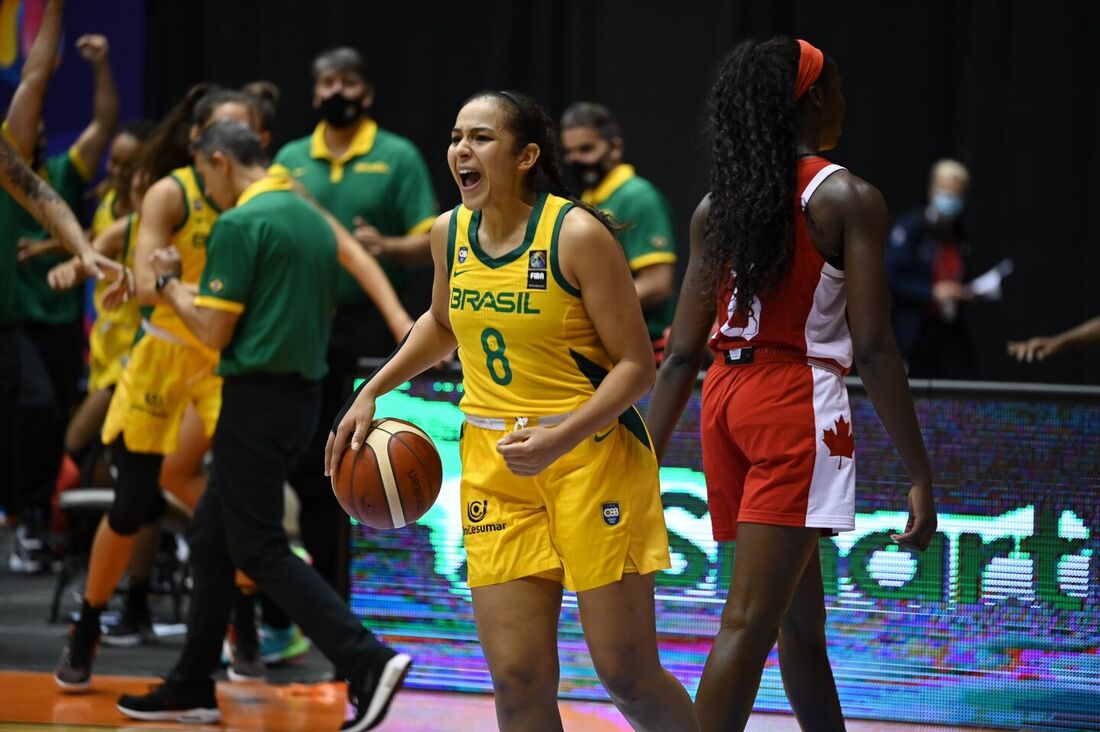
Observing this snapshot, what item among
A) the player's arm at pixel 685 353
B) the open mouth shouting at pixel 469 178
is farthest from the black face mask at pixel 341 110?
the open mouth shouting at pixel 469 178

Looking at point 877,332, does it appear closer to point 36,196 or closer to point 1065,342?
point 1065,342

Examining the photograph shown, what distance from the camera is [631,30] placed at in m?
10.0

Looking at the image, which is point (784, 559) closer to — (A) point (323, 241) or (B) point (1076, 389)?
(B) point (1076, 389)

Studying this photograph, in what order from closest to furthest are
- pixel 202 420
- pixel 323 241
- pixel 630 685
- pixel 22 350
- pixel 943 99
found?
pixel 630 685
pixel 323 241
pixel 202 420
pixel 22 350
pixel 943 99

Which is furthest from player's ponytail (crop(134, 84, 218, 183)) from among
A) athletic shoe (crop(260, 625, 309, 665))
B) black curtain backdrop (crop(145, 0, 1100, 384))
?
black curtain backdrop (crop(145, 0, 1100, 384))

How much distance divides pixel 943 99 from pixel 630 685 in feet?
23.3

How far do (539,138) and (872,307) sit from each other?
92 centimetres

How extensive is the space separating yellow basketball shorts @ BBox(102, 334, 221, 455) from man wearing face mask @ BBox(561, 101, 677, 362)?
71.9 inches

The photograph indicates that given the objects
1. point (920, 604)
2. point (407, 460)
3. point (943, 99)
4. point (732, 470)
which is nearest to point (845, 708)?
point (920, 604)

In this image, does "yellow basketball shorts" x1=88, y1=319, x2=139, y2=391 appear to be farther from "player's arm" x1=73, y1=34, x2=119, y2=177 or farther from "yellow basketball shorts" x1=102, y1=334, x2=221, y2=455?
"yellow basketball shorts" x1=102, y1=334, x2=221, y2=455

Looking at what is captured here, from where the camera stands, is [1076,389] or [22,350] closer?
[1076,389]

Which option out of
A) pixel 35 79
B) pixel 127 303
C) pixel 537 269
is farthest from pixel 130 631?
pixel 537 269

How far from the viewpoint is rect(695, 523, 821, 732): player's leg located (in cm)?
374

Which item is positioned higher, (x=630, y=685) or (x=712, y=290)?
(x=712, y=290)
